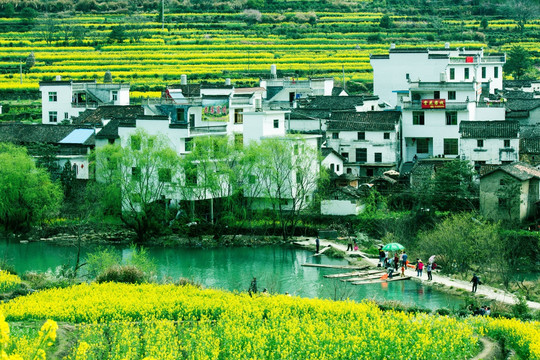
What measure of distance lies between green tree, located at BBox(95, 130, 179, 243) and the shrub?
12.5 meters

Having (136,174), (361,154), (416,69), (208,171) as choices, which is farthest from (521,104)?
(136,174)

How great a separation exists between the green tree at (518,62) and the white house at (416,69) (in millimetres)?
17944

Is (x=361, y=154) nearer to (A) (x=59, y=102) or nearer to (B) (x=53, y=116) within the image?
(A) (x=59, y=102)

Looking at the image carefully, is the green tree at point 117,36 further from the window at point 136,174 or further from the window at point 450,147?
the window at point 136,174

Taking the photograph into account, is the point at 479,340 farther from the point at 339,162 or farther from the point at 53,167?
the point at 53,167

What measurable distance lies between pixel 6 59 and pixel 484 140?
52526 millimetres

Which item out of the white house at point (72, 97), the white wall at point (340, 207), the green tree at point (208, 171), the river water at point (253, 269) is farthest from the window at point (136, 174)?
the white house at point (72, 97)

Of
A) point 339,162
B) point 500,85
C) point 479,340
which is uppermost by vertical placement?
point 500,85

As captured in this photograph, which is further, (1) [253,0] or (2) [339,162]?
(1) [253,0]

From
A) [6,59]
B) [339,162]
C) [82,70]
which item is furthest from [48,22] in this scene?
[339,162]

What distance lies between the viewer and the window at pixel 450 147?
5675 cm

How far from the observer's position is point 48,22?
107m

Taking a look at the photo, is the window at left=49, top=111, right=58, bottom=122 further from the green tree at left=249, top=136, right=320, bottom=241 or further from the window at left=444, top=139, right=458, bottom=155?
the window at left=444, top=139, right=458, bottom=155

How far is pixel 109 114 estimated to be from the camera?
6066cm
